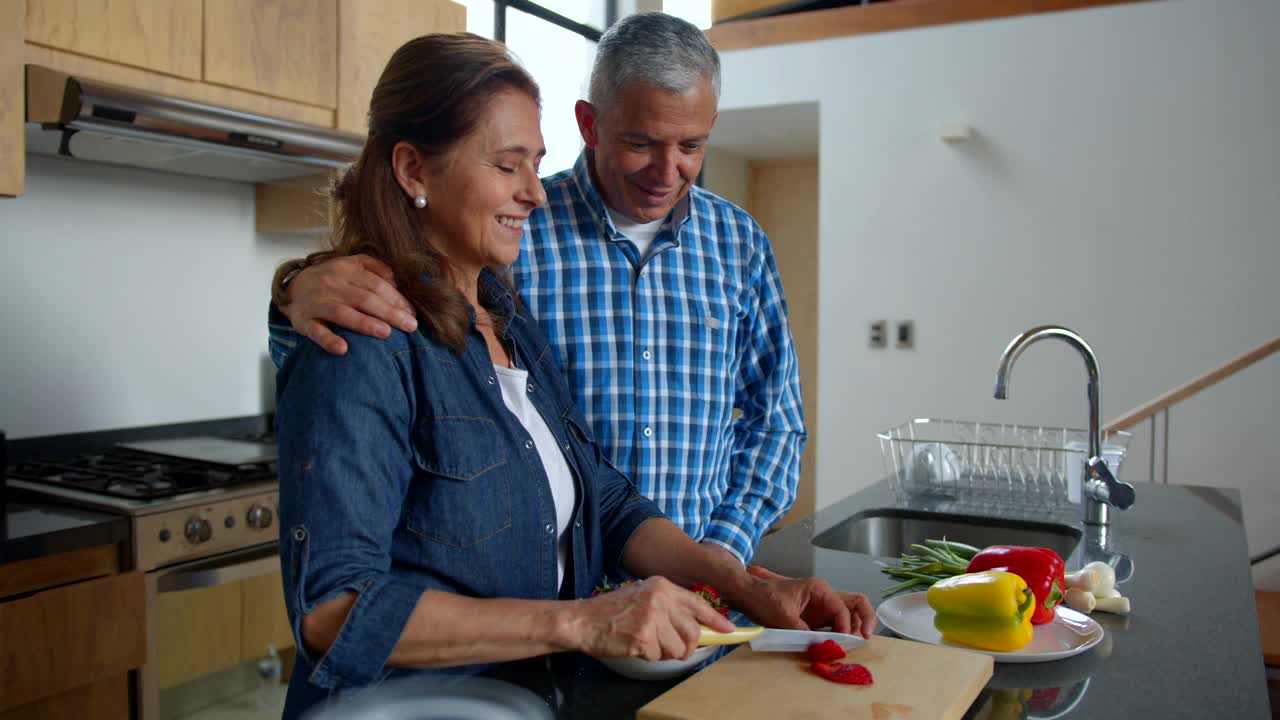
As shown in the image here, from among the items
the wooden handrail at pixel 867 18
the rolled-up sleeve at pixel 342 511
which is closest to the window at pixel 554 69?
the wooden handrail at pixel 867 18

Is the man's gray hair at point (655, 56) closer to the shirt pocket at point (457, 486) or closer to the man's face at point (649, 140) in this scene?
the man's face at point (649, 140)

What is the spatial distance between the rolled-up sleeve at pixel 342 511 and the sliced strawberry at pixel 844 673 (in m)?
0.41

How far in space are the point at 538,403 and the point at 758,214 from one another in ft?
17.5

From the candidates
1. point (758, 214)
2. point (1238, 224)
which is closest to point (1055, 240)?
point (1238, 224)

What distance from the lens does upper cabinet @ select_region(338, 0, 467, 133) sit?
120 inches

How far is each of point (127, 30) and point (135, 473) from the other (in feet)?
3.47

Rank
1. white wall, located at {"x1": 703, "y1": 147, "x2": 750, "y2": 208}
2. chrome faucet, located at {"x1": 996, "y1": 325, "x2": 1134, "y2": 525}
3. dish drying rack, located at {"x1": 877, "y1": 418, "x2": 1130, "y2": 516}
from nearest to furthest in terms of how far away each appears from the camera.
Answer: chrome faucet, located at {"x1": 996, "y1": 325, "x2": 1134, "y2": 525}
dish drying rack, located at {"x1": 877, "y1": 418, "x2": 1130, "y2": 516}
white wall, located at {"x1": 703, "y1": 147, "x2": 750, "y2": 208}

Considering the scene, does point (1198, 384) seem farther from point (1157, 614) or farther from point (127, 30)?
point (127, 30)

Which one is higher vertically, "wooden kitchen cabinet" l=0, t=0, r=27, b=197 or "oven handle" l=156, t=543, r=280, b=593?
"wooden kitchen cabinet" l=0, t=0, r=27, b=197

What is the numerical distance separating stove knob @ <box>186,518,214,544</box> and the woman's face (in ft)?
4.93

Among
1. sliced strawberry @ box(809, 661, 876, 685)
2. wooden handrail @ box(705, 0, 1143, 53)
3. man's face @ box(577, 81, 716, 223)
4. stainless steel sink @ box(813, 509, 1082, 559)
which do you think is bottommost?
stainless steel sink @ box(813, 509, 1082, 559)

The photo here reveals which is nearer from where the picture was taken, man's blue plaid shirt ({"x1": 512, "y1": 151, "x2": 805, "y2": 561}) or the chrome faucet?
man's blue plaid shirt ({"x1": 512, "y1": 151, "x2": 805, "y2": 561})

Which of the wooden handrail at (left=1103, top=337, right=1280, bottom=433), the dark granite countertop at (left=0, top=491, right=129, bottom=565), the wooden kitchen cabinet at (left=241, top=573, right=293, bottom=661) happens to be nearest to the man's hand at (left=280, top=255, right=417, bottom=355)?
the dark granite countertop at (left=0, top=491, right=129, bottom=565)

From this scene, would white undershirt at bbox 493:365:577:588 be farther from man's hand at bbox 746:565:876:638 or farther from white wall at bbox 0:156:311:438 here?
white wall at bbox 0:156:311:438
